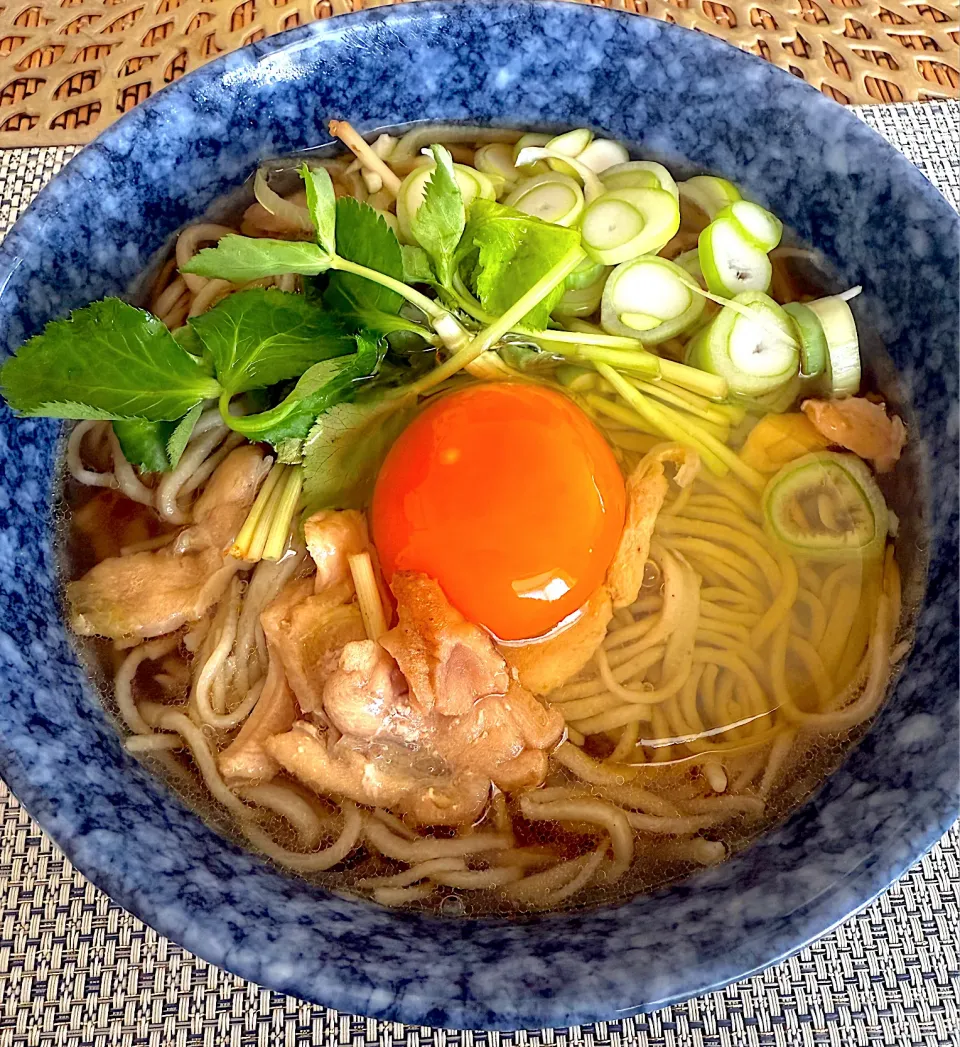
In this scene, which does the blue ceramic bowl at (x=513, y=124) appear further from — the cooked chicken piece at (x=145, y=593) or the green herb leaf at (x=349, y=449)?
the green herb leaf at (x=349, y=449)

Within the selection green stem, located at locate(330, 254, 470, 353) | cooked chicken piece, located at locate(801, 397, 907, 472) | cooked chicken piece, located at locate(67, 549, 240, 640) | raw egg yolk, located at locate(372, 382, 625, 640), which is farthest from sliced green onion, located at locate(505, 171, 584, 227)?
cooked chicken piece, located at locate(67, 549, 240, 640)

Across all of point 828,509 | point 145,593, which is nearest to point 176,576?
point 145,593

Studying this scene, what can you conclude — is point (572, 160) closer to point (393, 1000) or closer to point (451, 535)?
point (451, 535)

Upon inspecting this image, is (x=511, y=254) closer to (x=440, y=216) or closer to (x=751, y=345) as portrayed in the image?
(x=440, y=216)

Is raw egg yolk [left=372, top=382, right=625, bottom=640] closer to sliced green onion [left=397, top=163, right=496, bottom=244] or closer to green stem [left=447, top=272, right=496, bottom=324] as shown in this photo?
green stem [left=447, top=272, right=496, bottom=324]

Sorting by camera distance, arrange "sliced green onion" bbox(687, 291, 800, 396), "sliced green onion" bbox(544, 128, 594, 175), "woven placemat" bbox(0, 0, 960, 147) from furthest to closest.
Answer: "woven placemat" bbox(0, 0, 960, 147), "sliced green onion" bbox(544, 128, 594, 175), "sliced green onion" bbox(687, 291, 800, 396)

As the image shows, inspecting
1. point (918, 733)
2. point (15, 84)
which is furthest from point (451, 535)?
point (15, 84)
